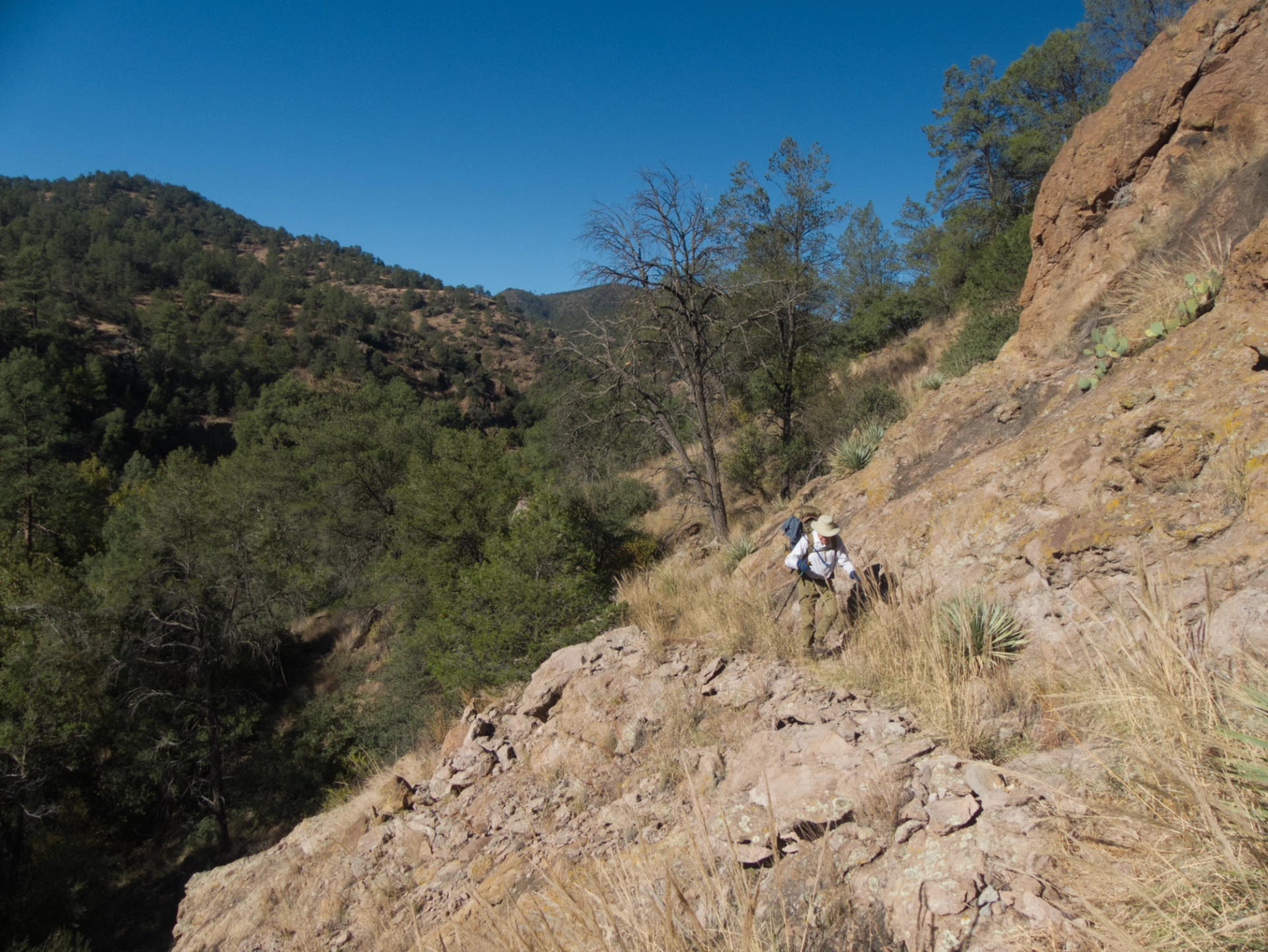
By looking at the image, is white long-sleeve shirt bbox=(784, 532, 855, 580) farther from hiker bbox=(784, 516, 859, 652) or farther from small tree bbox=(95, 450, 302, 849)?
small tree bbox=(95, 450, 302, 849)

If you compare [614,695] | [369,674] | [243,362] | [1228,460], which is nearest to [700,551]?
[614,695]

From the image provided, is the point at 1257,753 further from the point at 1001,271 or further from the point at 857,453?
the point at 1001,271

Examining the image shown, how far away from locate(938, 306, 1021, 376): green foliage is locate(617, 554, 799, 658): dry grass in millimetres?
5717

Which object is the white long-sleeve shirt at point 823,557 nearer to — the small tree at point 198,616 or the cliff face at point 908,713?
the cliff face at point 908,713

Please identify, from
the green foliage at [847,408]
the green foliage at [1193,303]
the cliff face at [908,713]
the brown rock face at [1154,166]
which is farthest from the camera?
the green foliage at [847,408]

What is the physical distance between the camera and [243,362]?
229 feet

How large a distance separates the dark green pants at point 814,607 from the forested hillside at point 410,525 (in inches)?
150

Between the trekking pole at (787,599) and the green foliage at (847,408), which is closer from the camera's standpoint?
the trekking pole at (787,599)

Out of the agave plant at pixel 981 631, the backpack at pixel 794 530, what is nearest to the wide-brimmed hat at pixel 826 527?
the backpack at pixel 794 530

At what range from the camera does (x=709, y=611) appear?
6.39 metres

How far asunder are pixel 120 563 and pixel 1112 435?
2738cm

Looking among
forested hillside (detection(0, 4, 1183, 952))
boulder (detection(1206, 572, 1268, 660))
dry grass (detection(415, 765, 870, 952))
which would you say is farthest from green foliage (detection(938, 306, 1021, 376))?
dry grass (detection(415, 765, 870, 952))

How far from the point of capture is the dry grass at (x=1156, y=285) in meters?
5.23

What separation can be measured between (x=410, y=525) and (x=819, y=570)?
14.0m
